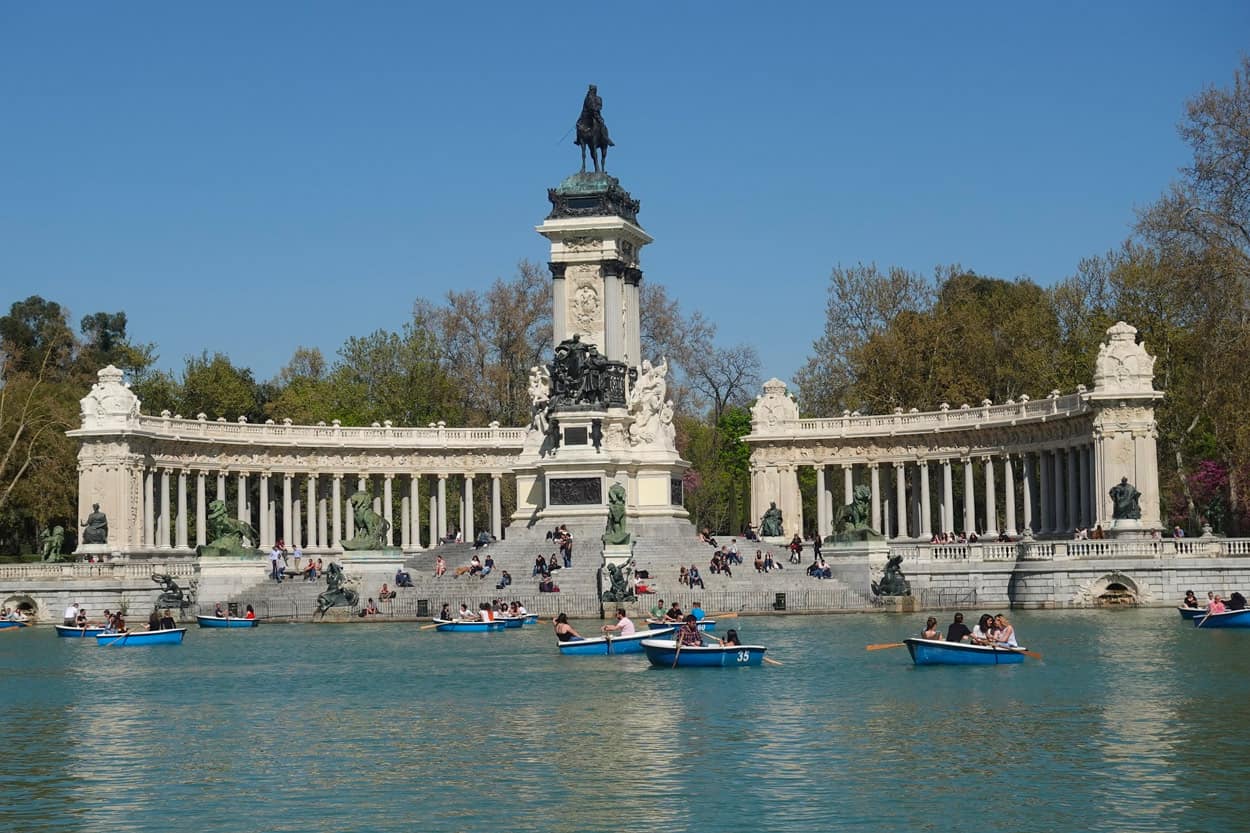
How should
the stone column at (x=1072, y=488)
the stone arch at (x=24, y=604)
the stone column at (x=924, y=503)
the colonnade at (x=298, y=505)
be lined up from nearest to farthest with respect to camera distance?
the stone arch at (x=24, y=604), the stone column at (x=1072, y=488), the colonnade at (x=298, y=505), the stone column at (x=924, y=503)

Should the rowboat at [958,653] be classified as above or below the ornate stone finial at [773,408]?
below

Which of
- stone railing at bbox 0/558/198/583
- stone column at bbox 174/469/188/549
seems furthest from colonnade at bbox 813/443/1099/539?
stone railing at bbox 0/558/198/583

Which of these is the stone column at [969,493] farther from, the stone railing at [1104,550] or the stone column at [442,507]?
the stone column at [442,507]

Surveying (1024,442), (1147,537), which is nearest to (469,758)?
(1147,537)

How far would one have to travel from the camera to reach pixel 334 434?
304ft

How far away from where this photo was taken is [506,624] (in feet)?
193

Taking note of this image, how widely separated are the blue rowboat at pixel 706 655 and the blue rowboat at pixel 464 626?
14757 millimetres

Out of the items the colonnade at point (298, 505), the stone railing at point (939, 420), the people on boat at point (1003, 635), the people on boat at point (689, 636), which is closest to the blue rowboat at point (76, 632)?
the people on boat at point (689, 636)

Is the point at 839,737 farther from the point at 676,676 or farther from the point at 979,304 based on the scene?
the point at 979,304

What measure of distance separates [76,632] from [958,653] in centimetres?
3002

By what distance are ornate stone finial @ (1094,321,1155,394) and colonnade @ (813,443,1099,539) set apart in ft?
14.9

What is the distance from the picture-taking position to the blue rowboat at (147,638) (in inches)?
2148

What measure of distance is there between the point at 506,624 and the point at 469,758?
94.1 feet

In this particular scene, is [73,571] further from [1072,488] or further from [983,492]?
[983,492]
